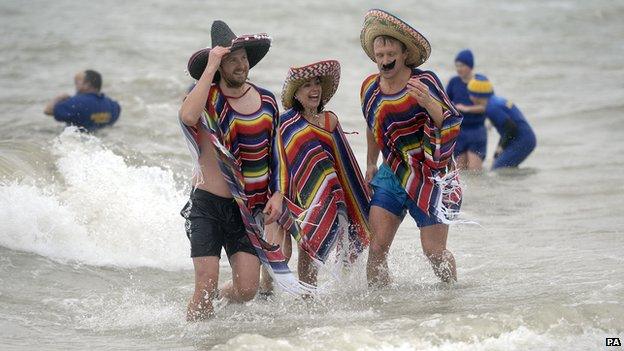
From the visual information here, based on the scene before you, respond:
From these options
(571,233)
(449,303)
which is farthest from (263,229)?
(571,233)

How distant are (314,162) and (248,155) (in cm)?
65

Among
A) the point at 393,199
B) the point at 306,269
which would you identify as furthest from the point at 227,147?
the point at 393,199

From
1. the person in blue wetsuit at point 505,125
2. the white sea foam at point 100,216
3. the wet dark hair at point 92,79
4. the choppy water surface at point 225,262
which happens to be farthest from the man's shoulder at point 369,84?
the wet dark hair at point 92,79

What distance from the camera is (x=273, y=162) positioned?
693 centimetres

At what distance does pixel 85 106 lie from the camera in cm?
1498

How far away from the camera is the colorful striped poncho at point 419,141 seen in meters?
7.35

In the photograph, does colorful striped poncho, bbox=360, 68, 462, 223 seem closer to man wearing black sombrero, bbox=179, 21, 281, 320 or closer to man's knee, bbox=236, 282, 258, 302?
man wearing black sombrero, bbox=179, 21, 281, 320

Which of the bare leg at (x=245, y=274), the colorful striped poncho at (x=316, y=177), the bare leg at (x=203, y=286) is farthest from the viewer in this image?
the colorful striped poncho at (x=316, y=177)

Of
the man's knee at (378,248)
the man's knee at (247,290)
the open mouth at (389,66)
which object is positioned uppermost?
the open mouth at (389,66)

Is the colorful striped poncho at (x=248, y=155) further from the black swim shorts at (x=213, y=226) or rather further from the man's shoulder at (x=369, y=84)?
the man's shoulder at (x=369, y=84)

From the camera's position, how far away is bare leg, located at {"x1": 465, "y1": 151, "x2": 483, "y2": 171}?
14.7 metres

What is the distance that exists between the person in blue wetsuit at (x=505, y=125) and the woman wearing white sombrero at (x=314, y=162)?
730cm

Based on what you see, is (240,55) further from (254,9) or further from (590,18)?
(590,18)

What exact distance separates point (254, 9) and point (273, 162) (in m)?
24.3
